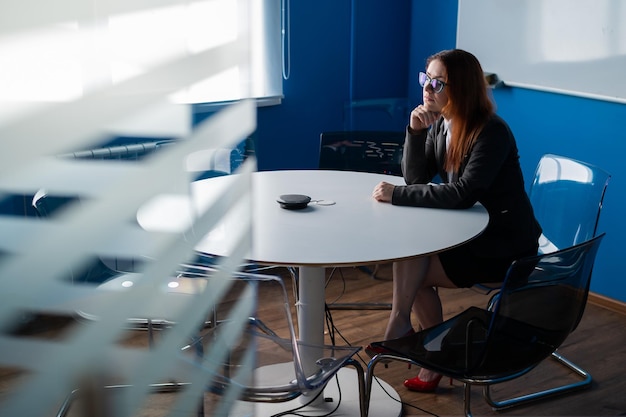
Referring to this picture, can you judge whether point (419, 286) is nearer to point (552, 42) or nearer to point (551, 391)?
point (551, 391)

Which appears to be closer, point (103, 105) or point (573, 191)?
point (103, 105)

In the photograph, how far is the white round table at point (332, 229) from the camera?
1937 millimetres

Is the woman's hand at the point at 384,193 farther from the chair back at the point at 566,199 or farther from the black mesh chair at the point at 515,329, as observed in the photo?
the chair back at the point at 566,199

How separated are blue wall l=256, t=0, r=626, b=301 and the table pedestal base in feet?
4.54

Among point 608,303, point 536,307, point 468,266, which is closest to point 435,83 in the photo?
point 468,266

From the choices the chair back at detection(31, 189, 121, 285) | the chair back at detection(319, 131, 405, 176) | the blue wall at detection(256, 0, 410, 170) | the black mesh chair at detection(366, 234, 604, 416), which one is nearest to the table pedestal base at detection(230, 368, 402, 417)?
the black mesh chair at detection(366, 234, 604, 416)

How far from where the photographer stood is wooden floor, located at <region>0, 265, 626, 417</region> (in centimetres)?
256

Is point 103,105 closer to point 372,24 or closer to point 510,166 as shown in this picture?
point 510,166

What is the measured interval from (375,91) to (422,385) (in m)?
2.04

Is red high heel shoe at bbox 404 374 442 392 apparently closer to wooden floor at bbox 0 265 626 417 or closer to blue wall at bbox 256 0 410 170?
wooden floor at bbox 0 265 626 417

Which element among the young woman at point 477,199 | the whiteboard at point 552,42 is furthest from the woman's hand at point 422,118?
the whiteboard at point 552,42

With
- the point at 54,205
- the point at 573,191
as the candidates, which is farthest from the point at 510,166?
the point at 54,205

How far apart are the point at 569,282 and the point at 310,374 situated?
2.45ft

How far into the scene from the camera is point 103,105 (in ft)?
1.12
